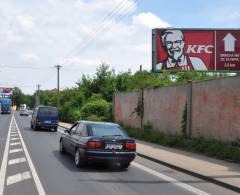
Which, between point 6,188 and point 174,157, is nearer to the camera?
point 6,188

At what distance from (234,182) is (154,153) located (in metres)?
7.38

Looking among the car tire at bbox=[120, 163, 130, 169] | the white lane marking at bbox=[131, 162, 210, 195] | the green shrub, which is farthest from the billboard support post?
the green shrub

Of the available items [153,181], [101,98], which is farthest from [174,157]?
[101,98]

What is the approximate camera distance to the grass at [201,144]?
54.5 feet

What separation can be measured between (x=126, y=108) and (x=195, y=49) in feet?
20.0

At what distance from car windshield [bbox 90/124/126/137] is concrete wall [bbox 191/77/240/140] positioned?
14.2 ft

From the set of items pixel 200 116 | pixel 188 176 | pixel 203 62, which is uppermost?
pixel 203 62

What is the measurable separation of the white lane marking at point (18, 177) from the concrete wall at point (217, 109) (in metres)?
7.69

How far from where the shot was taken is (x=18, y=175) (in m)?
12.6

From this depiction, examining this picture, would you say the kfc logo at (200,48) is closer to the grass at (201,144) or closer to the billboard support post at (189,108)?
the grass at (201,144)

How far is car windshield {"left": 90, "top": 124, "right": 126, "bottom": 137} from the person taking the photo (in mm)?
15078

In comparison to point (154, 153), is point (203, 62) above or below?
above

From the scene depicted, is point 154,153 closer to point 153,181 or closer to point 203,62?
point 153,181

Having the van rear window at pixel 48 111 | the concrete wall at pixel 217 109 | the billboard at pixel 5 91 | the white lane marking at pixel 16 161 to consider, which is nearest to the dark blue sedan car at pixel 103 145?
the white lane marking at pixel 16 161
